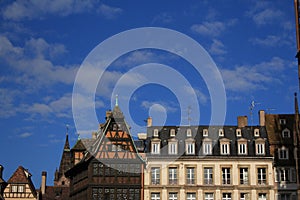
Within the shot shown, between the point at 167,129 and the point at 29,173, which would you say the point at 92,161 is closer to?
the point at 167,129

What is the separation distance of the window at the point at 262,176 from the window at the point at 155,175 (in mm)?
10421

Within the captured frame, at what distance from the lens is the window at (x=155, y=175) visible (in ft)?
192

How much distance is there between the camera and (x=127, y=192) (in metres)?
57.7

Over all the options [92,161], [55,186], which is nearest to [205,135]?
[92,161]

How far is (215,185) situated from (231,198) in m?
2.12

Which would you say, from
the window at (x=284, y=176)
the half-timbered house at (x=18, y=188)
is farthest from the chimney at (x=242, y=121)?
the half-timbered house at (x=18, y=188)

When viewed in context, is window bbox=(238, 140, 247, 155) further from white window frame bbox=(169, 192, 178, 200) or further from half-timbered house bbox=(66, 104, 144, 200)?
half-timbered house bbox=(66, 104, 144, 200)

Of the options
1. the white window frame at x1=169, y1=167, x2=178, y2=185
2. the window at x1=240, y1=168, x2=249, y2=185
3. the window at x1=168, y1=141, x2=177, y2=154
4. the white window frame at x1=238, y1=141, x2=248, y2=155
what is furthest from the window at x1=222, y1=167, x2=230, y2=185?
the window at x1=168, y1=141, x2=177, y2=154

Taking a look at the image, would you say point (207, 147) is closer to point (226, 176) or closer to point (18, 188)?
point (226, 176)

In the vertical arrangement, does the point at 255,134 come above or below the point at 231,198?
above

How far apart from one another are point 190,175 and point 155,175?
367 centimetres

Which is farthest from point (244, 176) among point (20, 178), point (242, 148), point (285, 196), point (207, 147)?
point (20, 178)

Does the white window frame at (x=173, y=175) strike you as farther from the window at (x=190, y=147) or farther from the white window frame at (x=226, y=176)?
the white window frame at (x=226, y=176)

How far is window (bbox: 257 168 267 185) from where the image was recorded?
58.1 meters
